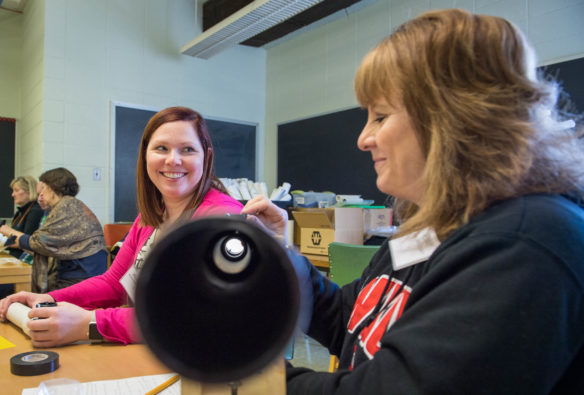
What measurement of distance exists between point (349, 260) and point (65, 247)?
2127 millimetres

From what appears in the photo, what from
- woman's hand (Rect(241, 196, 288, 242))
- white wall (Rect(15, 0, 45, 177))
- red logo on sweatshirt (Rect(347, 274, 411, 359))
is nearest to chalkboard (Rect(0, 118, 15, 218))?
white wall (Rect(15, 0, 45, 177))

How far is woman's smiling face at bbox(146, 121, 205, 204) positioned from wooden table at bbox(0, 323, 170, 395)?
63cm

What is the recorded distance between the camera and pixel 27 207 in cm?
419

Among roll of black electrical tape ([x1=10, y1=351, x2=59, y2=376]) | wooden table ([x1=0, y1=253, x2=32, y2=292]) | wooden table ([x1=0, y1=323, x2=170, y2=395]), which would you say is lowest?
wooden table ([x1=0, y1=253, x2=32, y2=292])

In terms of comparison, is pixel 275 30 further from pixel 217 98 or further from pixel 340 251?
pixel 340 251

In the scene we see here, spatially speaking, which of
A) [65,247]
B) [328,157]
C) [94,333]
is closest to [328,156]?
[328,157]

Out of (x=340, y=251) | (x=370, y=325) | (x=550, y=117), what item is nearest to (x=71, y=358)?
(x=370, y=325)

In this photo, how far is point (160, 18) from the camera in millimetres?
4961

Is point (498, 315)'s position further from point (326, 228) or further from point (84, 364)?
point (326, 228)

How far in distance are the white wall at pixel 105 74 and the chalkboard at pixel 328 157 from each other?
1000 mm

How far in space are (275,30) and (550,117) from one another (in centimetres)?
506

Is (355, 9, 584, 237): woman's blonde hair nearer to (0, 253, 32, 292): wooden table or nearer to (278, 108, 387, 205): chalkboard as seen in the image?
(0, 253, 32, 292): wooden table

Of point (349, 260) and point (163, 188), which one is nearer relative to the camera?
point (163, 188)

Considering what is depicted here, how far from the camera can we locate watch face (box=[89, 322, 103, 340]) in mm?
1037
